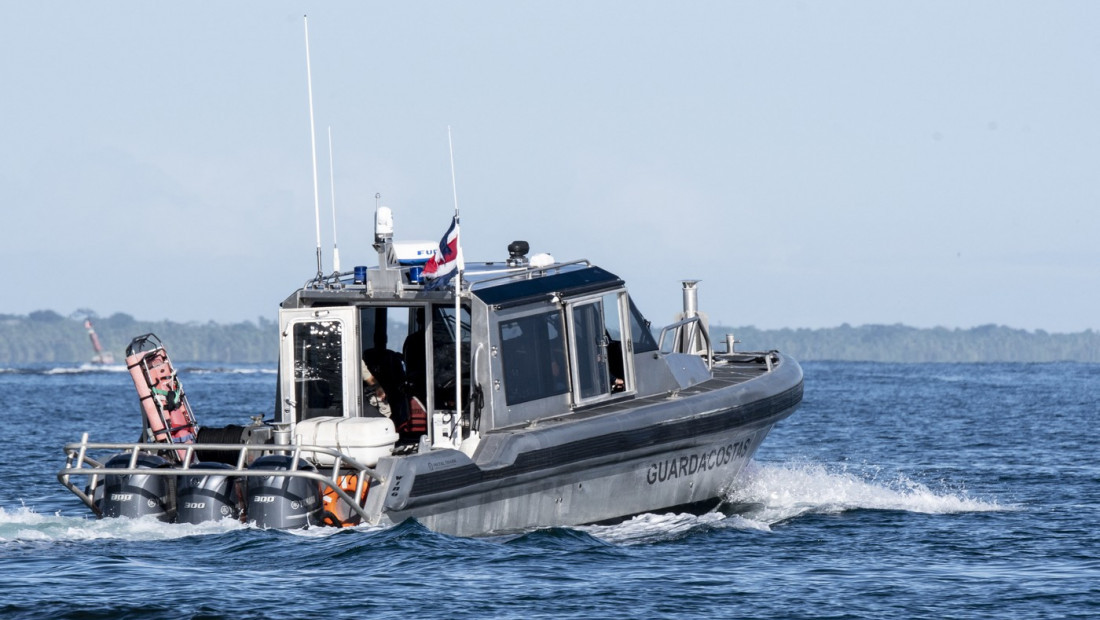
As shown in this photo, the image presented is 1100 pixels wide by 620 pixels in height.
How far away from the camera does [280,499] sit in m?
10.8

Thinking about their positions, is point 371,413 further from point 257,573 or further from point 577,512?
point 257,573

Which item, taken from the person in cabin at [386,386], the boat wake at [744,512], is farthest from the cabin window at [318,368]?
the boat wake at [744,512]

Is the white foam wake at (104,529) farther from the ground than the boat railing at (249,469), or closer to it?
closer to it

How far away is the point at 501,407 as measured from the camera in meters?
12.0

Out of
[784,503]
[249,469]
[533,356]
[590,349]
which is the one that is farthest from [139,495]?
[784,503]

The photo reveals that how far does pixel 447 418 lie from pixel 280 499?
1.93 meters

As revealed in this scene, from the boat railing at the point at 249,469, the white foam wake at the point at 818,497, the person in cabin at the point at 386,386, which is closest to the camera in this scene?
the boat railing at the point at 249,469

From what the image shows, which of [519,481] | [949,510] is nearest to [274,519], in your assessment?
[519,481]

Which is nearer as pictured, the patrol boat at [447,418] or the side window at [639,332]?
the patrol boat at [447,418]

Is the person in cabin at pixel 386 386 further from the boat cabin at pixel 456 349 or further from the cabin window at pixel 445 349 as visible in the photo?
the cabin window at pixel 445 349

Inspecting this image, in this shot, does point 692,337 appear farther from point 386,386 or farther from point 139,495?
point 139,495

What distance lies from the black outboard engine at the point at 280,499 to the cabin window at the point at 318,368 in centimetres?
154

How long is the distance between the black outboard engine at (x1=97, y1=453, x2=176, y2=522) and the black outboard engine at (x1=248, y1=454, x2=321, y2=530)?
82 centimetres

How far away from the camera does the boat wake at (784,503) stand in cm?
1259
